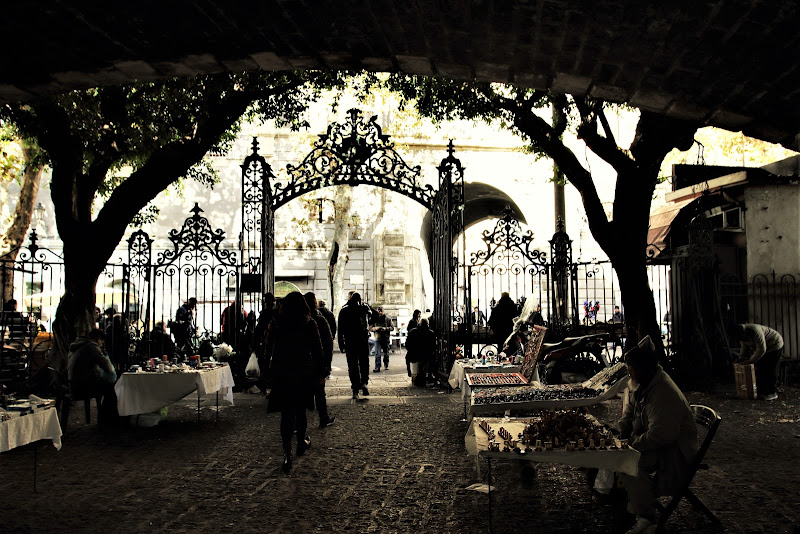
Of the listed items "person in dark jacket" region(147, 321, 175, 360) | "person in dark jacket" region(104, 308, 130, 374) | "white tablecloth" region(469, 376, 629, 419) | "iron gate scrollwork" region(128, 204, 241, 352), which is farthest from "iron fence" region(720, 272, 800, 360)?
"person in dark jacket" region(104, 308, 130, 374)

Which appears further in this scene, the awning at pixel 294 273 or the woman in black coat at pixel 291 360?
the awning at pixel 294 273

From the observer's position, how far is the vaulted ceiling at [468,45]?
181 inches

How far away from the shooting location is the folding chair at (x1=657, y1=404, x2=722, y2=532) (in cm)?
492

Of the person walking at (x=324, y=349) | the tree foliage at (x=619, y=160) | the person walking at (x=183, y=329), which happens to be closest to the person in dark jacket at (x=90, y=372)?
the person walking at (x=324, y=349)

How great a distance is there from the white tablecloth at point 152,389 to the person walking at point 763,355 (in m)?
8.72

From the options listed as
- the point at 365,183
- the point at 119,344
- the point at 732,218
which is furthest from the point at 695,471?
the point at 732,218

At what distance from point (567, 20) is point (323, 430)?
21.1 ft

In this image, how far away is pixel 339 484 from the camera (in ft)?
22.0

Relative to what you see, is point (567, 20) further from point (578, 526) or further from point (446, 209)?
point (446, 209)

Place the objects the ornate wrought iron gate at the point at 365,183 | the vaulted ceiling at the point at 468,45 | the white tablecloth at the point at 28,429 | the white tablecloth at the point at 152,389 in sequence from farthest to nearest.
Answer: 1. the ornate wrought iron gate at the point at 365,183
2. the white tablecloth at the point at 152,389
3. the white tablecloth at the point at 28,429
4. the vaulted ceiling at the point at 468,45

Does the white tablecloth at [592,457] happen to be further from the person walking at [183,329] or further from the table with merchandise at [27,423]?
the person walking at [183,329]

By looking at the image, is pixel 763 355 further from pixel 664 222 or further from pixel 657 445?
pixel 657 445

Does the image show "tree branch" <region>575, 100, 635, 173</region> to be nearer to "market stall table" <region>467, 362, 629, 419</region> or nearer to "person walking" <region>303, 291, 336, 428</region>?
"market stall table" <region>467, 362, 629, 419</region>

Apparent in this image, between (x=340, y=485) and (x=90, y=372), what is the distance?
4.70 meters
